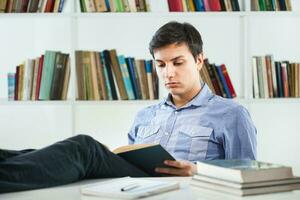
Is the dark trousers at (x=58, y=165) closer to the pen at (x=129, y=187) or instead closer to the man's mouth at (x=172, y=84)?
the pen at (x=129, y=187)

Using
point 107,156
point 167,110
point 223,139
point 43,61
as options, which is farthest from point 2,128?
point 107,156

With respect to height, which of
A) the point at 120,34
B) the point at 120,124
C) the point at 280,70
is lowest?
the point at 120,124

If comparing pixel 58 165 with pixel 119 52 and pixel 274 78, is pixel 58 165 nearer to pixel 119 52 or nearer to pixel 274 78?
pixel 274 78

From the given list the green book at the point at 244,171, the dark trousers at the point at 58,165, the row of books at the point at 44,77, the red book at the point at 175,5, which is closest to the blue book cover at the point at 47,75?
the row of books at the point at 44,77

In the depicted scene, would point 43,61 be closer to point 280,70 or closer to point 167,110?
point 167,110

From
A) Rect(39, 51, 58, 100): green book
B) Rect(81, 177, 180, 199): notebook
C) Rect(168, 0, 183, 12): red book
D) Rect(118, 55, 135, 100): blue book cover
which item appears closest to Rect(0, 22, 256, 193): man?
Rect(81, 177, 180, 199): notebook

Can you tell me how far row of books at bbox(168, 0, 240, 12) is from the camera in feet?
10.3

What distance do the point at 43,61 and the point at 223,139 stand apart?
4.27ft

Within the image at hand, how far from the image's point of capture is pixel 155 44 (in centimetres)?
246

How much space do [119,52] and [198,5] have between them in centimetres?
63

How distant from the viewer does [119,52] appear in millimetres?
3508

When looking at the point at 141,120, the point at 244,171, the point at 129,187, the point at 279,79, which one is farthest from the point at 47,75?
the point at 244,171

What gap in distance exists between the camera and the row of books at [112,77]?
10.2ft

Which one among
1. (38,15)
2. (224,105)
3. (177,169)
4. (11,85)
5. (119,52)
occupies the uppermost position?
(38,15)
